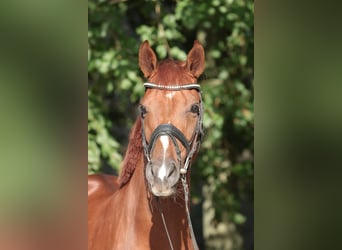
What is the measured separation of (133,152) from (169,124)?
320mm

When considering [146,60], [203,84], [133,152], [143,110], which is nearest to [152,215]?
[133,152]

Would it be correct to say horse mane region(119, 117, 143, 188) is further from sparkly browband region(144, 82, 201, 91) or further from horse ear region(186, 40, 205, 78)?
horse ear region(186, 40, 205, 78)

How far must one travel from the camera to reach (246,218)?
424cm

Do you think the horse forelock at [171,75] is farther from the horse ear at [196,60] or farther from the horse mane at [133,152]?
the horse mane at [133,152]

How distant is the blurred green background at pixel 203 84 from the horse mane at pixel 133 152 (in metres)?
1.55

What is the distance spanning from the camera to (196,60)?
1.94m

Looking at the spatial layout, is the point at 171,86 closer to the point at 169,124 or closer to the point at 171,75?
the point at 171,75

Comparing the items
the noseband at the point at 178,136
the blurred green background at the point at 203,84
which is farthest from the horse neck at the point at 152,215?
the blurred green background at the point at 203,84

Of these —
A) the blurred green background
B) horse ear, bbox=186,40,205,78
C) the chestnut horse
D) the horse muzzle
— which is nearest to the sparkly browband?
the chestnut horse

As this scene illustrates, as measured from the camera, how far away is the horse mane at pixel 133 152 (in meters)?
1.93

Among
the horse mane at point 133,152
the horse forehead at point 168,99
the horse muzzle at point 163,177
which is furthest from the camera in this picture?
the horse mane at point 133,152

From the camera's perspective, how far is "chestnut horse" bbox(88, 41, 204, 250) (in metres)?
1.67
